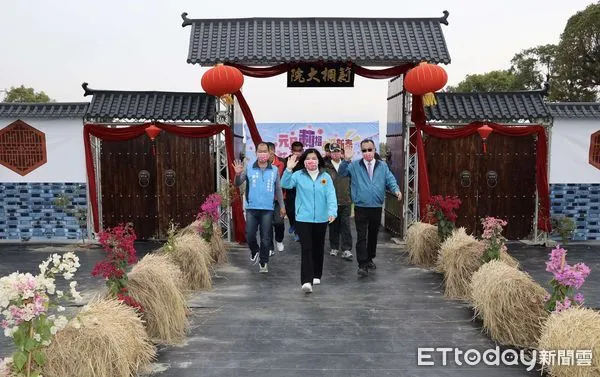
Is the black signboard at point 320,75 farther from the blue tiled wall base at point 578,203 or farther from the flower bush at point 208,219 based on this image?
the blue tiled wall base at point 578,203

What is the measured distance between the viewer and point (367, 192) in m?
6.94

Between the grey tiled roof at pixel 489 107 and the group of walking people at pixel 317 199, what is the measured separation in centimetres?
259

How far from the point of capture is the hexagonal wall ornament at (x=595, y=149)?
9727 mm

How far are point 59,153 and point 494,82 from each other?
2616 cm

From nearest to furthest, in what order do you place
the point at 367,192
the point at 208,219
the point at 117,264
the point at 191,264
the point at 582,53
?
the point at 117,264 < the point at 191,264 < the point at 367,192 < the point at 208,219 < the point at 582,53

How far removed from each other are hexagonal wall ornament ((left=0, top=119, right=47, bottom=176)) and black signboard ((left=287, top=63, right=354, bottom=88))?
4.77 meters

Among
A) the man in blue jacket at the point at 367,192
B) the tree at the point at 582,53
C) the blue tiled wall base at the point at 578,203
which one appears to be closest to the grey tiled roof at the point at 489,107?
the blue tiled wall base at the point at 578,203

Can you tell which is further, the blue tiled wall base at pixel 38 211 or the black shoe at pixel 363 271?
the blue tiled wall base at pixel 38 211

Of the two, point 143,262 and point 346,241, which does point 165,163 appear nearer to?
point 346,241

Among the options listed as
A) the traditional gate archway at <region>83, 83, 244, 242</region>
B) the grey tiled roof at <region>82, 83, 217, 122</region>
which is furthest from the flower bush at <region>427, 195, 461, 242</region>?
the grey tiled roof at <region>82, 83, 217, 122</region>

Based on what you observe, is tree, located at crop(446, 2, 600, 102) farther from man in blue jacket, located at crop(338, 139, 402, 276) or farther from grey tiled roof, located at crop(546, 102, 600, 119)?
man in blue jacket, located at crop(338, 139, 402, 276)

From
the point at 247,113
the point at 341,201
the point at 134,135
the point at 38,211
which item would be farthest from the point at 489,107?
the point at 38,211

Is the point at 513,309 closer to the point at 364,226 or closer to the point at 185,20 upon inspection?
the point at 364,226

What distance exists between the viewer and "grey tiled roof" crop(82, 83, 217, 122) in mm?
9516
